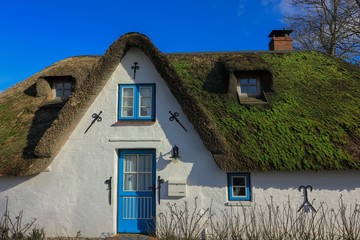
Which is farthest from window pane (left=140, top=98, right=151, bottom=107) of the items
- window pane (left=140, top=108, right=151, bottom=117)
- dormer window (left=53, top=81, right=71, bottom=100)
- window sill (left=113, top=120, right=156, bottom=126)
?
dormer window (left=53, top=81, right=71, bottom=100)

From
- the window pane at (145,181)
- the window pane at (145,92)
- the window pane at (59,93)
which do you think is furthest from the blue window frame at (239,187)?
the window pane at (59,93)

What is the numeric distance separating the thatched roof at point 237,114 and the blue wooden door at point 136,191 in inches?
67.9

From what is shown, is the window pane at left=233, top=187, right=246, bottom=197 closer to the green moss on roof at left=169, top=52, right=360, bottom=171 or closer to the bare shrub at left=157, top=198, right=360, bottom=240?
the bare shrub at left=157, top=198, right=360, bottom=240

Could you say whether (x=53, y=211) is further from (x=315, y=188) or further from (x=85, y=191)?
(x=315, y=188)

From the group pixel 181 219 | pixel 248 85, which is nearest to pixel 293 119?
pixel 248 85

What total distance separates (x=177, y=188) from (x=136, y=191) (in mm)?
1196

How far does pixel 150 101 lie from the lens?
28.1ft

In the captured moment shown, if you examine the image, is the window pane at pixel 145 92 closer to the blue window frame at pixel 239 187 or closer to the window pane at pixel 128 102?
the window pane at pixel 128 102

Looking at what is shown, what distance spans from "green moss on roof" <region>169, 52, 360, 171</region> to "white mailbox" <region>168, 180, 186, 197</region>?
1.21 m

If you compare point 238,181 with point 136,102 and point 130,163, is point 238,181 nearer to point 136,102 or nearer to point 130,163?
point 130,163

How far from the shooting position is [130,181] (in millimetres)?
8320

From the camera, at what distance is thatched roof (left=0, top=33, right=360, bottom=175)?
301 inches

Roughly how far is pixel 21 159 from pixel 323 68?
10210 mm

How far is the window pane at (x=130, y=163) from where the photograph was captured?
8383mm
